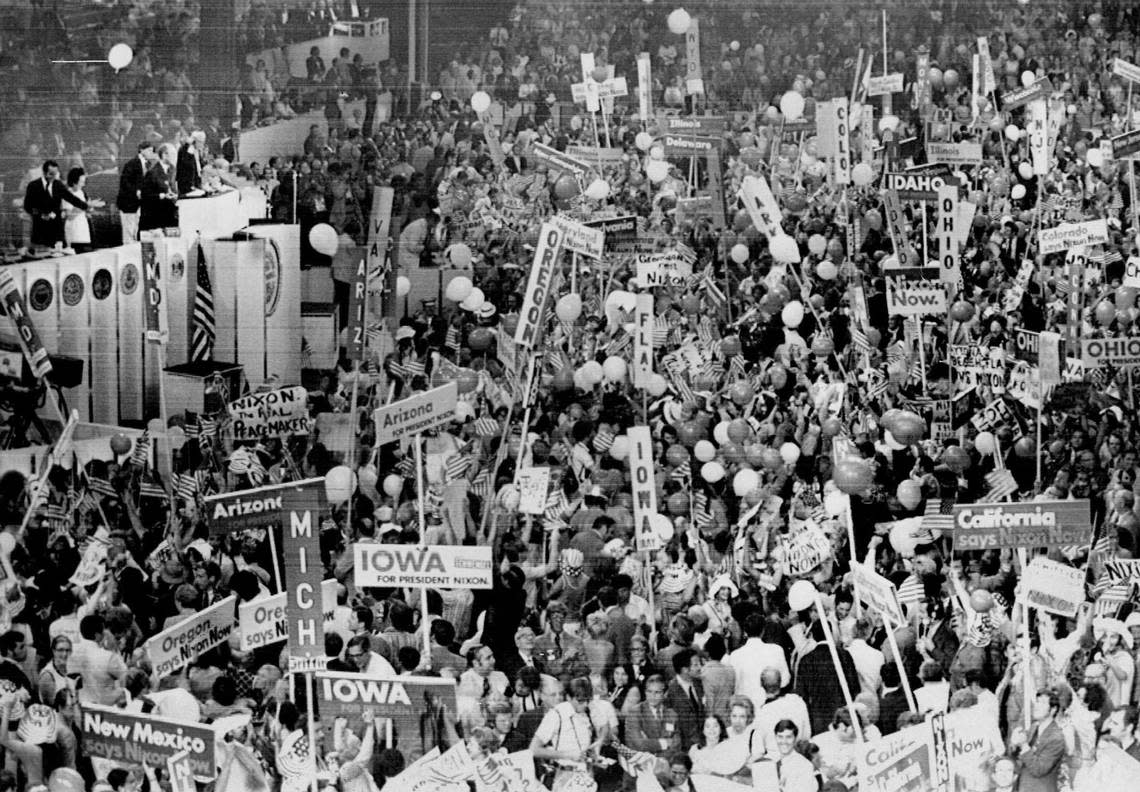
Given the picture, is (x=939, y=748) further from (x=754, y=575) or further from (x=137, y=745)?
(x=137, y=745)

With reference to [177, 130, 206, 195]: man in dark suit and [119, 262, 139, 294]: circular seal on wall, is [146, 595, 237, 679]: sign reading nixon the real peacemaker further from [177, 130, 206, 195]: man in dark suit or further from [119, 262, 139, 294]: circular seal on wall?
[177, 130, 206, 195]: man in dark suit

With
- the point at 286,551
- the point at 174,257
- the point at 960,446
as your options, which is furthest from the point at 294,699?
the point at 960,446

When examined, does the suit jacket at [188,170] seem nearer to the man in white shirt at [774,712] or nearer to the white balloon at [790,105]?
the white balloon at [790,105]

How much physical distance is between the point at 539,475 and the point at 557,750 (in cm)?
83

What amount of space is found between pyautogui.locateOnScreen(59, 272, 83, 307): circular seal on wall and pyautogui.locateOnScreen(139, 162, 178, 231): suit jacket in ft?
0.80

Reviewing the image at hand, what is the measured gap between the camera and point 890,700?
193 inches

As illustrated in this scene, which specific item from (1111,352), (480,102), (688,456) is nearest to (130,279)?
(480,102)

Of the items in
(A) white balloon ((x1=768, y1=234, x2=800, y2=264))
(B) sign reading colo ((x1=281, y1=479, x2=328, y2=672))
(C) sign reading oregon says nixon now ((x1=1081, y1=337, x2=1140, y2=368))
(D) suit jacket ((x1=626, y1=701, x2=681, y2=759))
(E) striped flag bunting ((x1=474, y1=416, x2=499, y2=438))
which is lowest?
(D) suit jacket ((x1=626, y1=701, x2=681, y2=759))

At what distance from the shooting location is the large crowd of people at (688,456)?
484 centimetres

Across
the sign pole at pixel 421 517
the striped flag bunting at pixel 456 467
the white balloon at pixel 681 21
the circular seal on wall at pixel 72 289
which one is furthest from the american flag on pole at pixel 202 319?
the white balloon at pixel 681 21

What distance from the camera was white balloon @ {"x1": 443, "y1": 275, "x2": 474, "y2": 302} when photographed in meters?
4.99

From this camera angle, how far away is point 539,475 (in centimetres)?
501

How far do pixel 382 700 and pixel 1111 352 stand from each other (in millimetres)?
2496

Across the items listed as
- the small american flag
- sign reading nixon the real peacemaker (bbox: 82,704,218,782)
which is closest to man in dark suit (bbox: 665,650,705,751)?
the small american flag
